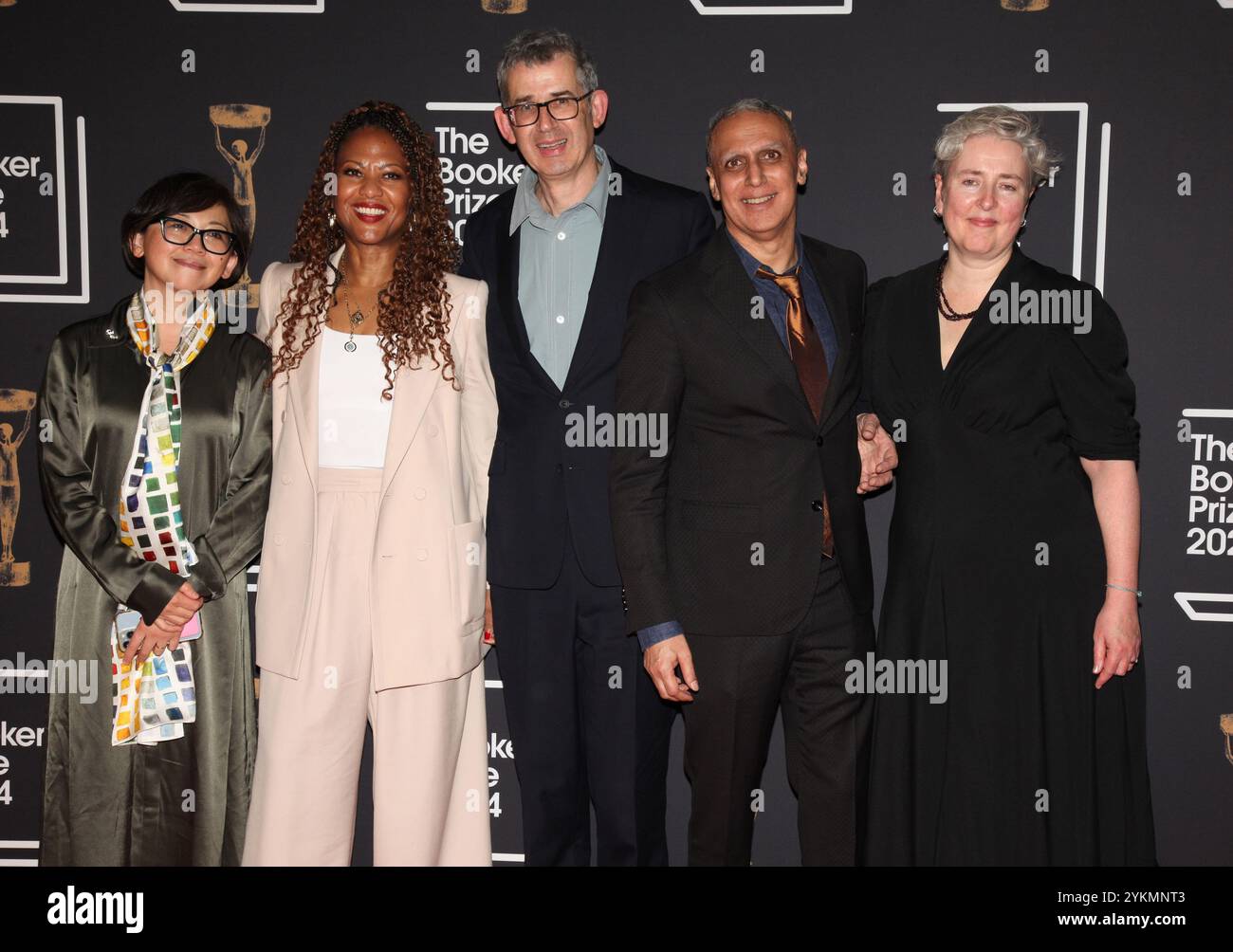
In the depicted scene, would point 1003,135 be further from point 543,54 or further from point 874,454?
point 543,54

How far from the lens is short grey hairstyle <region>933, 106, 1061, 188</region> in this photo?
104 inches

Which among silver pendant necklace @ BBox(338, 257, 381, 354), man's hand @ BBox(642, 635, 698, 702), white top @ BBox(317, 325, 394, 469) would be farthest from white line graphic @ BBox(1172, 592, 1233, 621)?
silver pendant necklace @ BBox(338, 257, 381, 354)

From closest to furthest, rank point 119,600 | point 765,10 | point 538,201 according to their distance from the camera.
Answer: point 119,600
point 538,201
point 765,10

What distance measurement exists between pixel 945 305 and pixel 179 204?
6.89 feet

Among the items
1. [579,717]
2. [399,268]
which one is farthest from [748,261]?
[579,717]

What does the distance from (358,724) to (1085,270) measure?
2675 millimetres

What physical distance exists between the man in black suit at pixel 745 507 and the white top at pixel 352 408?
65cm

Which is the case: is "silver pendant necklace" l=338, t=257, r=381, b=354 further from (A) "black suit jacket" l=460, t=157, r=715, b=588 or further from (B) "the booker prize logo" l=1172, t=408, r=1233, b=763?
(B) "the booker prize logo" l=1172, t=408, r=1233, b=763

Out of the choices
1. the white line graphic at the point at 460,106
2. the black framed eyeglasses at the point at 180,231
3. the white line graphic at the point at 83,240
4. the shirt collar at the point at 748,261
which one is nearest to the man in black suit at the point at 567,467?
the shirt collar at the point at 748,261

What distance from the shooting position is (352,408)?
275 centimetres

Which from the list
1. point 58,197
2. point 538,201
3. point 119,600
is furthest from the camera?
point 58,197

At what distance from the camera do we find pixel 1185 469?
135 inches

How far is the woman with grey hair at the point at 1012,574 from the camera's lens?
8.47 ft
